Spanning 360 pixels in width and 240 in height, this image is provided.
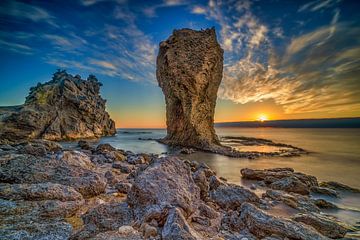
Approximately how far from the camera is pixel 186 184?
4523 mm

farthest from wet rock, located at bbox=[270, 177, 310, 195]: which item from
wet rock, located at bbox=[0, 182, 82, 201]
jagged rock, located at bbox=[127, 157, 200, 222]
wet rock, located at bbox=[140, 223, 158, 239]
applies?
wet rock, located at bbox=[0, 182, 82, 201]

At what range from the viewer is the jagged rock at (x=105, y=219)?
307 cm

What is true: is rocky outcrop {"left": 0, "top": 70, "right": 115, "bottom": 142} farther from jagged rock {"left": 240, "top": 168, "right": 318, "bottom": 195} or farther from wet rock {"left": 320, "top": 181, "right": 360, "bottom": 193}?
wet rock {"left": 320, "top": 181, "right": 360, "bottom": 193}

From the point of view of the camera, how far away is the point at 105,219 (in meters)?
3.44

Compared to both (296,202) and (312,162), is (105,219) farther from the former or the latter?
(312,162)

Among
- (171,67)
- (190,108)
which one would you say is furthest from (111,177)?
(171,67)

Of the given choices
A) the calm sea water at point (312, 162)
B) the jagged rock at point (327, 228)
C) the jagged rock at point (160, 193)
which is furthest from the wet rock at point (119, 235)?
the calm sea water at point (312, 162)

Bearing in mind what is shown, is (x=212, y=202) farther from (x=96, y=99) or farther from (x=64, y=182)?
(x=96, y=99)

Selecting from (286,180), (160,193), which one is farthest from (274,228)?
(286,180)

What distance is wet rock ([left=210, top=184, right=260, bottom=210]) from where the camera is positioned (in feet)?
16.3

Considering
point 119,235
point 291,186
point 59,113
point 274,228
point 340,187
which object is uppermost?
point 59,113

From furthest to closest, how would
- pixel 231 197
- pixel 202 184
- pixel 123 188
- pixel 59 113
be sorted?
1. pixel 59 113
2. pixel 202 184
3. pixel 123 188
4. pixel 231 197

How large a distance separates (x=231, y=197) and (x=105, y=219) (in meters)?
3.33

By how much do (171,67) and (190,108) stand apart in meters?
6.68
